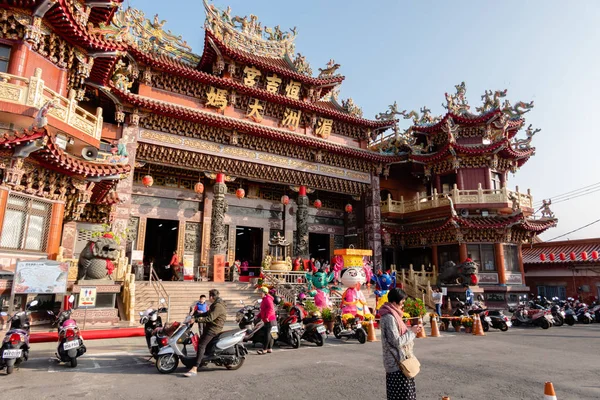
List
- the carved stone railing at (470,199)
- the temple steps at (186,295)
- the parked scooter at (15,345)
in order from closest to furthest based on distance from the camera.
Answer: the parked scooter at (15,345) < the temple steps at (186,295) < the carved stone railing at (470,199)

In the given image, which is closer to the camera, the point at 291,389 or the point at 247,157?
the point at 291,389

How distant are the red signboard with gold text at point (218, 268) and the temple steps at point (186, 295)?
1.37 metres

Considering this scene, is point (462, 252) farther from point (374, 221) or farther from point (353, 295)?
point (353, 295)

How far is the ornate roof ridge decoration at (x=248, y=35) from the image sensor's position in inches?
795

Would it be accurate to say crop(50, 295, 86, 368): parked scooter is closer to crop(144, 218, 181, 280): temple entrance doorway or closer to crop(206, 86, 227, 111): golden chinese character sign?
crop(206, 86, 227, 111): golden chinese character sign

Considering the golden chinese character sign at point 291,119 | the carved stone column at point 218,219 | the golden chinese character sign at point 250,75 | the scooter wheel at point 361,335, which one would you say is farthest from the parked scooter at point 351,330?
the golden chinese character sign at point 250,75

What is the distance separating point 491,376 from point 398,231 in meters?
18.0

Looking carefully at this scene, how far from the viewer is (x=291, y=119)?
21234mm

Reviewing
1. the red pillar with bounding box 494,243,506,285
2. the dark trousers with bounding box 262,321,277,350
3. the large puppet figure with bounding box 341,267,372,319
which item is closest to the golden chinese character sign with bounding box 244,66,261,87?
the large puppet figure with bounding box 341,267,372,319

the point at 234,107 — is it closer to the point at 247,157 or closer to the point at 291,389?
the point at 247,157

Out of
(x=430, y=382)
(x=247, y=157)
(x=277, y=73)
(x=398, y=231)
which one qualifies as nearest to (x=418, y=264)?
(x=398, y=231)

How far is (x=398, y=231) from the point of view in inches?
933

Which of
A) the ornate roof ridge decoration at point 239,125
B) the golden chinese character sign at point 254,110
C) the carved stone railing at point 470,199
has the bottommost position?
the carved stone railing at point 470,199

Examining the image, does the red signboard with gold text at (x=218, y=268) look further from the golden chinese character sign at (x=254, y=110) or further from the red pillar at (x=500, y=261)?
the red pillar at (x=500, y=261)
